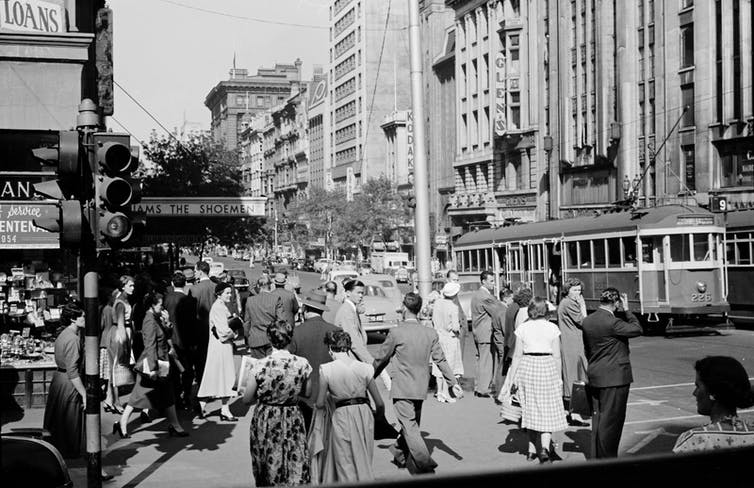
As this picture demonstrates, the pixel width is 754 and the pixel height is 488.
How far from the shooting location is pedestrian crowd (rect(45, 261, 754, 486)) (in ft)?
25.1

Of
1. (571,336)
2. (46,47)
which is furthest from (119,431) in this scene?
(46,47)

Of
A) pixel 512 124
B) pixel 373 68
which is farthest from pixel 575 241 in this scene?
pixel 373 68

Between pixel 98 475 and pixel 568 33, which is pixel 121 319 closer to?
pixel 98 475

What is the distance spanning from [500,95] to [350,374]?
2502 inches

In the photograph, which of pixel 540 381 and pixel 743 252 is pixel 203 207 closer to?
pixel 743 252

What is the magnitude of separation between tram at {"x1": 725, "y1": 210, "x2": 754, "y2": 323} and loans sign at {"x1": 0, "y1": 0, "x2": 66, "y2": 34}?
20071mm

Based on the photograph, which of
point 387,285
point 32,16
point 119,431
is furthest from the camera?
point 387,285

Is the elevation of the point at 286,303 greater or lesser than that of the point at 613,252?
lesser

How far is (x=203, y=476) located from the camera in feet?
32.2

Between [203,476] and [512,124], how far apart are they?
201 ft

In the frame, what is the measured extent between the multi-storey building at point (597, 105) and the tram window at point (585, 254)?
6910 millimetres

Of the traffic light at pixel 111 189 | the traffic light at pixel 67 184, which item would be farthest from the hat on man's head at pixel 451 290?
the traffic light at pixel 67 184

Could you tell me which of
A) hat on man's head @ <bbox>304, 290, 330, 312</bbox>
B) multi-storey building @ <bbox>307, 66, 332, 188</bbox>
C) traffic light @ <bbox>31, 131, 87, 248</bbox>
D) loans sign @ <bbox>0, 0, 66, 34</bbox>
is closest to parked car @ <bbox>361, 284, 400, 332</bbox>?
loans sign @ <bbox>0, 0, 66, 34</bbox>

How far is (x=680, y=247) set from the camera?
26.0m
